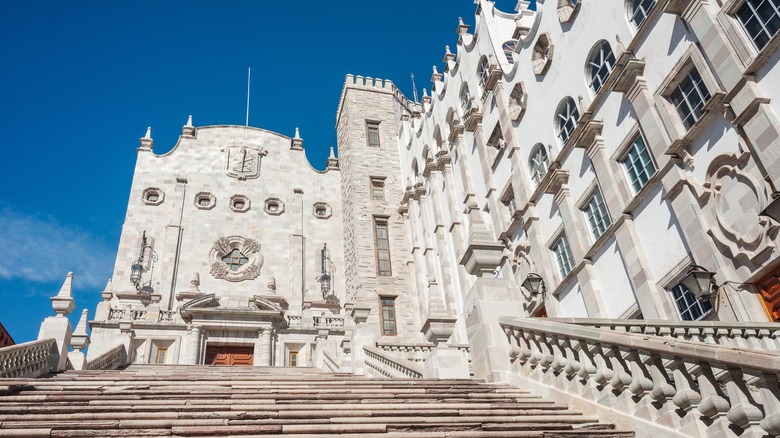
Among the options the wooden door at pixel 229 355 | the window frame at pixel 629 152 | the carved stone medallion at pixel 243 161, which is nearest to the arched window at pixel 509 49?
the window frame at pixel 629 152

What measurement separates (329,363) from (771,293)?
13.0 m

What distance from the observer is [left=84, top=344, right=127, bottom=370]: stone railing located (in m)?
16.3

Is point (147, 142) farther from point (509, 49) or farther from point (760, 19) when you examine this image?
point (760, 19)

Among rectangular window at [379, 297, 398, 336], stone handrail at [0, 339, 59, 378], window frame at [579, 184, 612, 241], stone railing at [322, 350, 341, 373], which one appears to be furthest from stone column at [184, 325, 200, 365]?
window frame at [579, 184, 612, 241]

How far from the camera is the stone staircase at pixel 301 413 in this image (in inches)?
222

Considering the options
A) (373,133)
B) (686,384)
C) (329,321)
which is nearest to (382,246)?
(329,321)

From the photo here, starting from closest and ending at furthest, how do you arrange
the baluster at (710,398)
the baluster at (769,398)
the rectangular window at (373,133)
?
the baluster at (769,398) < the baluster at (710,398) < the rectangular window at (373,133)

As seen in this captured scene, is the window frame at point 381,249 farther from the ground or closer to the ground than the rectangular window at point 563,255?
farther from the ground

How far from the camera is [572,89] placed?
18016 millimetres

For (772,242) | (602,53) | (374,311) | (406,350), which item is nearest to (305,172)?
(374,311)

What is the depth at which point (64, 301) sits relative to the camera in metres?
14.4

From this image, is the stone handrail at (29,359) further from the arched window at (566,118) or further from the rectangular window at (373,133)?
the rectangular window at (373,133)

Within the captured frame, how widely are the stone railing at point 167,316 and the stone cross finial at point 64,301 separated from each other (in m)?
10.00

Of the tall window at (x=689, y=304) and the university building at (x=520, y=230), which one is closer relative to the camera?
the university building at (x=520, y=230)
